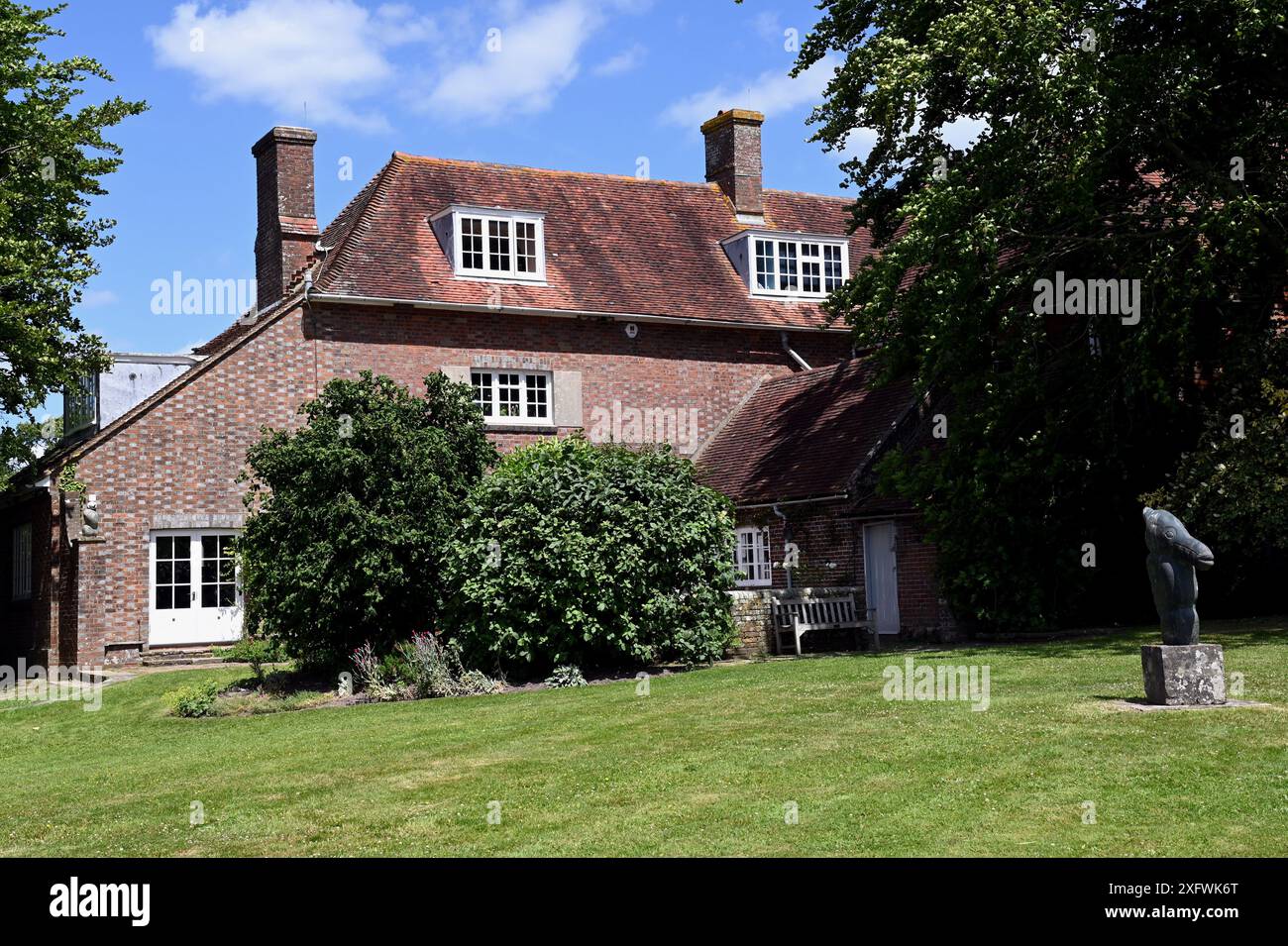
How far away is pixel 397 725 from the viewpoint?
15.7 meters

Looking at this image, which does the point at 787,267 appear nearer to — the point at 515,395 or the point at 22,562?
the point at 515,395

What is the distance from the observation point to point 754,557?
2909cm

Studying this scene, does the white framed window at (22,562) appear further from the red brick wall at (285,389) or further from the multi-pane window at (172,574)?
the multi-pane window at (172,574)

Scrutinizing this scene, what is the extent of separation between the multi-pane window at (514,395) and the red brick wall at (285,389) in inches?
17.5

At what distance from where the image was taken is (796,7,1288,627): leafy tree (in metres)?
20.1

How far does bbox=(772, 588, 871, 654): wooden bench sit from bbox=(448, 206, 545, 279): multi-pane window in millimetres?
11066

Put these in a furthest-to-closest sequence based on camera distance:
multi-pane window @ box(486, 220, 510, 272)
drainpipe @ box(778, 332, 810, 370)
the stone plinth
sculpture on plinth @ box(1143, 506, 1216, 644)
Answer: drainpipe @ box(778, 332, 810, 370) → multi-pane window @ box(486, 220, 510, 272) → sculpture on plinth @ box(1143, 506, 1216, 644) → the stone plinth

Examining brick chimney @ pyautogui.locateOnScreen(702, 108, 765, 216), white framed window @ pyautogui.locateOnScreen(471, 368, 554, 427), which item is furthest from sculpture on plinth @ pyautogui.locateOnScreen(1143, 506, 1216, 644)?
brick chimney @ pyautogui.locateOnScreen(702, 108, 765, 216)

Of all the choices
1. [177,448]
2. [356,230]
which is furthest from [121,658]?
[356,230]

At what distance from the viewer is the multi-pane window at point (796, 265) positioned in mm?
34281

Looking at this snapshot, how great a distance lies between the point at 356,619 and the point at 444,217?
12072 millimetres

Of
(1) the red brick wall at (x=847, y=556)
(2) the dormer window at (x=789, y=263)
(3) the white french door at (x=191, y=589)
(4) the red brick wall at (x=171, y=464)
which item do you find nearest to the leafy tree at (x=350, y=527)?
(3) the white french door at (x=191, y=589)

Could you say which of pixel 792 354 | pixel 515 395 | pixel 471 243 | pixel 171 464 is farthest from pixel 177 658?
pixel 792 354

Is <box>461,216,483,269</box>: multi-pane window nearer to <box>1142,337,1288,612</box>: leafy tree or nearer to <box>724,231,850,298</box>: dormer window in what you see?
<box>724,231,850,298</box>: dormer window
